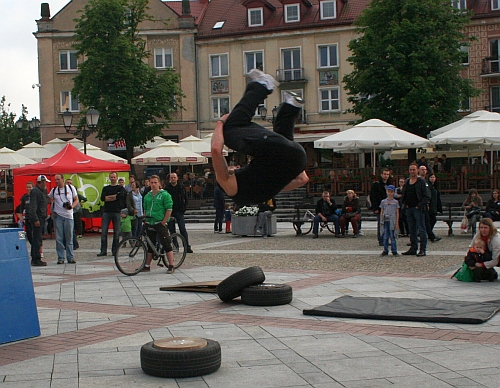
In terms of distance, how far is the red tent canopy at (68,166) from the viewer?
77.0ft

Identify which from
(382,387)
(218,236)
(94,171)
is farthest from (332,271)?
(94,171)

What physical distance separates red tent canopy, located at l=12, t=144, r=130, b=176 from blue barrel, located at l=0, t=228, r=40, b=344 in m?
15.9

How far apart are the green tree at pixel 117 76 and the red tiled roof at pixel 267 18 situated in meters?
8.38

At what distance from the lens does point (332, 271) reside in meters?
13.2

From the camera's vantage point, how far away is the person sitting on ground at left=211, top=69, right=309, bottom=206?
21.5 ft

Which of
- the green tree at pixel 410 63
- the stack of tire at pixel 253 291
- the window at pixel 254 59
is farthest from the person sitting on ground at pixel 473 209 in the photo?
the window at pixel 254 59

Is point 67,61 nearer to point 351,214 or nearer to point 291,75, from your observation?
point 291,75

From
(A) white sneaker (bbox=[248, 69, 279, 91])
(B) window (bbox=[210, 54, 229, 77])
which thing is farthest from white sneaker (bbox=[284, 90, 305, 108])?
(B) window (bbox=[210, 54, 229, 77])

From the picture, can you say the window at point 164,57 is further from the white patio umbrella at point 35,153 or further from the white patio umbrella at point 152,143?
the white patio umbrella at point 35,153

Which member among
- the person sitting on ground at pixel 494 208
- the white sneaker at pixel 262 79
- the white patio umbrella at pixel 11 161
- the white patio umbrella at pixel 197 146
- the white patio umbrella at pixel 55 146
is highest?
the white patio umbrella at pixel 55 146

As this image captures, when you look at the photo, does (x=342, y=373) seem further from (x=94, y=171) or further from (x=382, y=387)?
(x=94, y=171)

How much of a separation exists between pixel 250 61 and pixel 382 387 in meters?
47.2

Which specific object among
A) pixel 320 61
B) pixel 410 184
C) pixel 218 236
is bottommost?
pixel 218 236

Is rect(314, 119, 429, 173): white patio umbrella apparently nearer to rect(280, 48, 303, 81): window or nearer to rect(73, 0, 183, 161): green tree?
rect(73, 0, 183, 161): green tree
